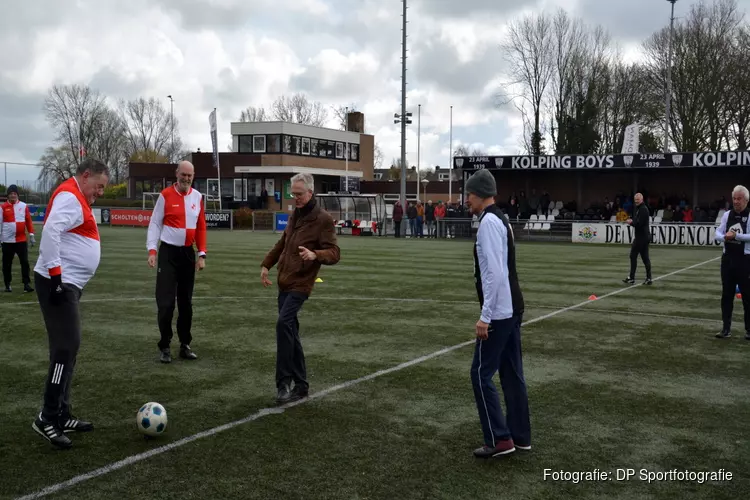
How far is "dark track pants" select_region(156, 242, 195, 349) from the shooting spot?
841 centimetres

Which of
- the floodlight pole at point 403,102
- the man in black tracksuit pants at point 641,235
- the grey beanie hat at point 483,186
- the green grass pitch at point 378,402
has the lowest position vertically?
the green grass pitch at point 378,402

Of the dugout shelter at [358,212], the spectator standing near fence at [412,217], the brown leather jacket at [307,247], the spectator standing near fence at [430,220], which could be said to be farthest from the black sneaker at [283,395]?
the dugout shelter at [358,212]

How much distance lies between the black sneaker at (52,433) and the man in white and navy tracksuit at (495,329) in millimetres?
3089

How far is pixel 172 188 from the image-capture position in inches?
347

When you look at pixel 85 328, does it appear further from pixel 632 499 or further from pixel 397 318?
pixel 632 499

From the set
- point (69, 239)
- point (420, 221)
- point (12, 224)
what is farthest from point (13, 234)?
point (420, 221)

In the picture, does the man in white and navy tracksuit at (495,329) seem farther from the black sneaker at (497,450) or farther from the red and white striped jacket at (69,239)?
the red and white striped jacket at (69,239)

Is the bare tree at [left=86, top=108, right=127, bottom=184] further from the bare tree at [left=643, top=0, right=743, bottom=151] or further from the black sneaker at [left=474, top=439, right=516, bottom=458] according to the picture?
the black sneaker at [left=474, top=439, right=516, bottom=458]

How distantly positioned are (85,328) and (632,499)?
8.21 meters

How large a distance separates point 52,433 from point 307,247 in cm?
269

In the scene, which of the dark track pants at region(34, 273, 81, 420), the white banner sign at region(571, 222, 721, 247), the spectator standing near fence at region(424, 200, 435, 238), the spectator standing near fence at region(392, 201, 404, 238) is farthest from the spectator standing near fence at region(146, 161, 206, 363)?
the spectator standing near fence at region(424, 200, 435, 238)

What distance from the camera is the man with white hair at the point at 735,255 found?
9.99 meters

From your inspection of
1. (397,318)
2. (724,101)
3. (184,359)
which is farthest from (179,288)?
(724,101)

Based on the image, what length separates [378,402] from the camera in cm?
682
